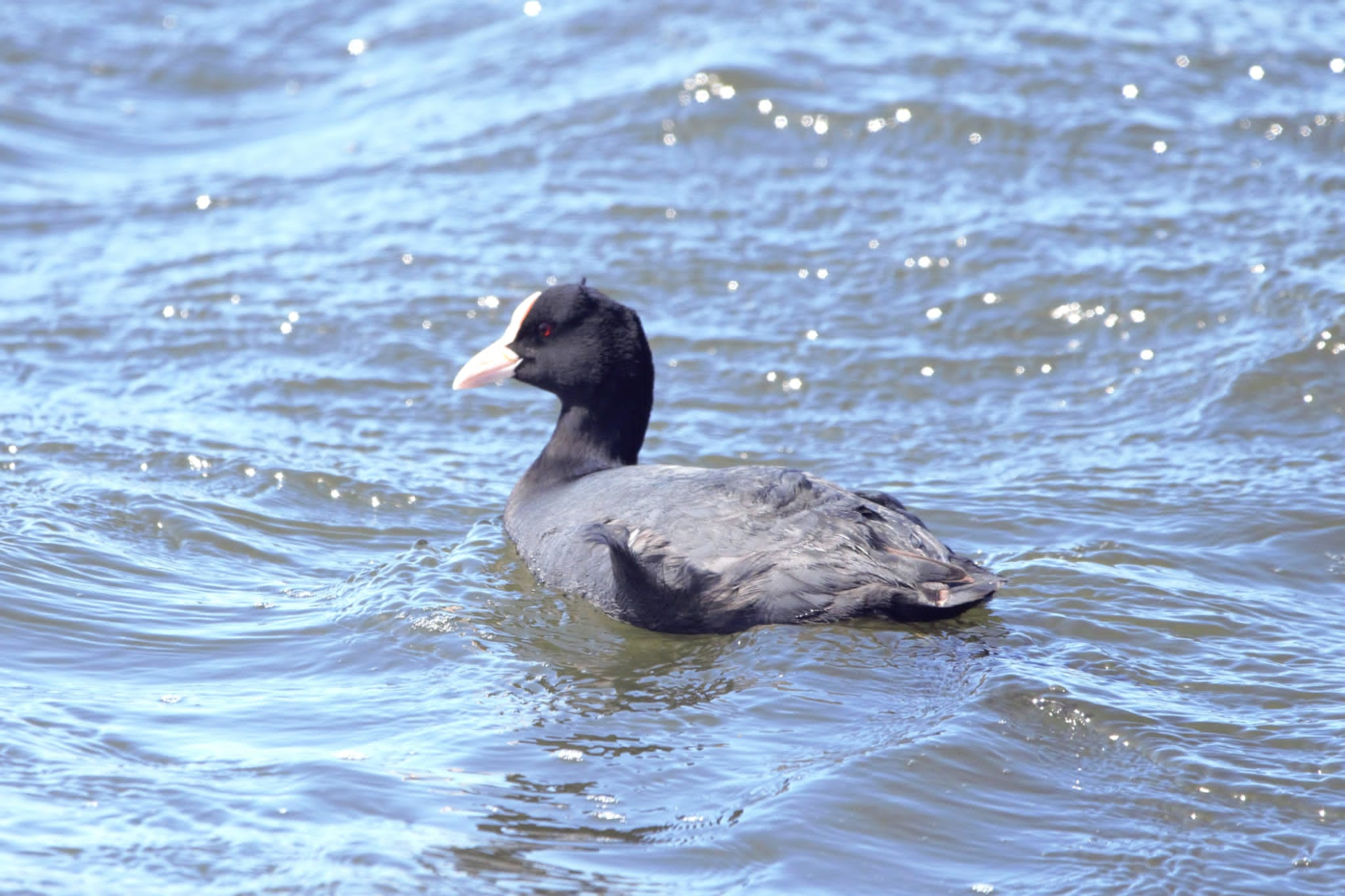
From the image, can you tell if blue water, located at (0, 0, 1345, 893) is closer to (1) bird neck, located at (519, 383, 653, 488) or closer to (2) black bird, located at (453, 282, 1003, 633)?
(2) black bird, located at (453, 282, 1003, 633)

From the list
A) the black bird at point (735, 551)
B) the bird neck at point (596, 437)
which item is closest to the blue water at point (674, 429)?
the black bird at point (735, 551)

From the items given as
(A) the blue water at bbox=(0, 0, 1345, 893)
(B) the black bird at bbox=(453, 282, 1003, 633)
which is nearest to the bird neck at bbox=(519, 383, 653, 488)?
(B) the black bird at bbox=(453, 282, 1003, 633)

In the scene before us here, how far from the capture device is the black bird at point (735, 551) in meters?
4.39

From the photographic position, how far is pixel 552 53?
10562 millimetres

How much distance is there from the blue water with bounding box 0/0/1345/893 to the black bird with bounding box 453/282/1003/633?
0.37 feet

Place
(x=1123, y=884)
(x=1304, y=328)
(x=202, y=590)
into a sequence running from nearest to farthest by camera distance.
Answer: (x=1123, y=884), (x=202, y=590), (x=1304, y=328)

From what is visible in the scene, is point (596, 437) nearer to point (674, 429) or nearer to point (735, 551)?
point (674, 429)

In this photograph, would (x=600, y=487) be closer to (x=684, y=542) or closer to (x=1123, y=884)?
(x=684, y=542)

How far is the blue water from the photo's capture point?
3.69 m

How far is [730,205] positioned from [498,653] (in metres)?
4.59

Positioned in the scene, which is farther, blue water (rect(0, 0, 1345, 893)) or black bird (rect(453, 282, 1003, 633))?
black bird (rect(453, 282, 1003, 633))

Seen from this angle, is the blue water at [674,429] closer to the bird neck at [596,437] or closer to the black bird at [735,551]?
the black bird at [735,551]

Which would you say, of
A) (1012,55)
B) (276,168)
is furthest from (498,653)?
(1012,55)

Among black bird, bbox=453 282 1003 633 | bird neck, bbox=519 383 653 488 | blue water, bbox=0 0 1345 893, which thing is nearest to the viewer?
blue water, bbox=0 0 1345 893
